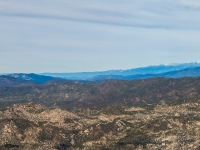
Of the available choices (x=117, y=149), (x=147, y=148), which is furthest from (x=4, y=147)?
(x=147, y=148)

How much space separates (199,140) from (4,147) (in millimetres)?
116590

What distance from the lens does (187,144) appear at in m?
192

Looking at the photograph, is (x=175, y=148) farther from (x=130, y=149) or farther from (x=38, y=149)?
(x=38, y=149)

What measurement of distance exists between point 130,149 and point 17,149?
222ft

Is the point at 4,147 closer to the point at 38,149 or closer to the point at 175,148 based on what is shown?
the point at 38,149

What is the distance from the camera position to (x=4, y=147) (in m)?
200

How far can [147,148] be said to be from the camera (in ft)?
643

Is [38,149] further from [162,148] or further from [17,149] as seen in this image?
[162,148]

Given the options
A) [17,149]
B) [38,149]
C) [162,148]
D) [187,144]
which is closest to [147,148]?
[162,148]

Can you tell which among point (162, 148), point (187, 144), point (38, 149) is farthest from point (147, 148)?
point (38, 149)

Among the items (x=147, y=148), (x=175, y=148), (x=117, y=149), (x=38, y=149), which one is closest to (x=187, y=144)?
(x=175, y=148)

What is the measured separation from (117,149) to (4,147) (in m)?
68.2

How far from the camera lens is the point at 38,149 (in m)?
200

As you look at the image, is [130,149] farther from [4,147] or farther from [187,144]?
[4,147]
